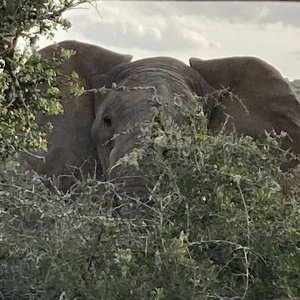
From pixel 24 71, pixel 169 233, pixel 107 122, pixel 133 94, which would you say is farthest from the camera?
pixel 107 122

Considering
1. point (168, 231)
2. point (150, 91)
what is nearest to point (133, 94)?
point (150, 91)

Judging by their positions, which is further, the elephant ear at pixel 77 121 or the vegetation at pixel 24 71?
the elephant ear at pixel 77 121

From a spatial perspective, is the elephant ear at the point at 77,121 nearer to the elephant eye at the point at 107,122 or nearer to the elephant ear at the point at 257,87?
the elephant eye at the point at 107,122

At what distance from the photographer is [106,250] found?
1.61 m

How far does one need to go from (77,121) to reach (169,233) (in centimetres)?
216

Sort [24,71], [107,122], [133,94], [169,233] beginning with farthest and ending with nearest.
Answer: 1. [107,122]
2. [133,94]
3. [24,71]
4. [169,233]

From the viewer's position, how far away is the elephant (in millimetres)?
3516

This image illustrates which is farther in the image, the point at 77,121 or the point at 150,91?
the point at 77,121

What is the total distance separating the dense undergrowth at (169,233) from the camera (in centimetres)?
156

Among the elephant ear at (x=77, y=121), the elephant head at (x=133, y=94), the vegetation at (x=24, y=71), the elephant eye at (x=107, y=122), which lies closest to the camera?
the vegetation at (x=24, y=71)

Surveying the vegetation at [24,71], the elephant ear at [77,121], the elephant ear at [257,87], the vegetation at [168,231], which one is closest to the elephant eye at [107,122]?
the elephant ear at [77,121]

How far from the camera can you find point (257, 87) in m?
3.78

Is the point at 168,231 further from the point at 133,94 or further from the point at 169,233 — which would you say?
the point at 133,94

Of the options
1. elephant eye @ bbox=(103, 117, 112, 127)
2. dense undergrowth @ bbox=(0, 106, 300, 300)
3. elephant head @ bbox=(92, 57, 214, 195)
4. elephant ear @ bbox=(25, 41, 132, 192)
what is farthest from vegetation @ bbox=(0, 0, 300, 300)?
elephant ear @ bbox=(25, 41, 132, 192)
